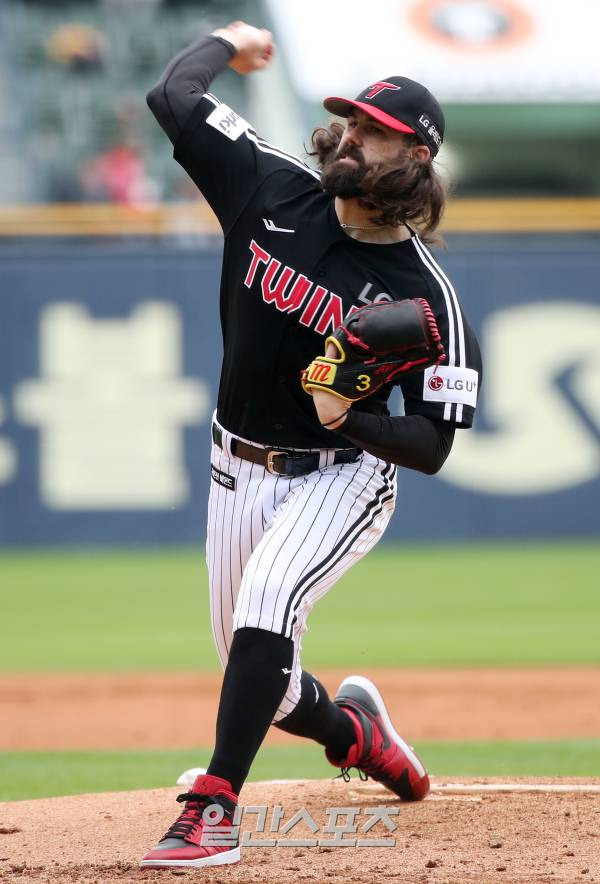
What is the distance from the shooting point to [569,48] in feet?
55.8

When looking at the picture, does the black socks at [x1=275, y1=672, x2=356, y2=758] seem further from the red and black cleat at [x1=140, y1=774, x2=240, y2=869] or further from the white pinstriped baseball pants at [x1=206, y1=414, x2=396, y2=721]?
the red and black cleat at [x1=140, y1=774, x2=240, y2=869]

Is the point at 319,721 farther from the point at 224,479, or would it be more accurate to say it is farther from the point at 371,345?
the point at 371,345

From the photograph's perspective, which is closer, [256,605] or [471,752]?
[256,605]

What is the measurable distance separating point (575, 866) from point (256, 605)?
983mm

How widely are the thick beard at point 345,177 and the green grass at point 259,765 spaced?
235 centimetres

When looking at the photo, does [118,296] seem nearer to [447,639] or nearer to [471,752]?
[447,639]

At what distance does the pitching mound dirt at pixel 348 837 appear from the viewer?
3301 millimetres

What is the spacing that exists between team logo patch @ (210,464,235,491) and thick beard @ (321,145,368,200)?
81cm

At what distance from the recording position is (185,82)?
3814 millimetres

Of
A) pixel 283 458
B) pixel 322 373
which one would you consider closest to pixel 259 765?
pixel 283 458

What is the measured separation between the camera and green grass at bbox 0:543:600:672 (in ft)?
25.6

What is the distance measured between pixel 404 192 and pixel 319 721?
1.52 m

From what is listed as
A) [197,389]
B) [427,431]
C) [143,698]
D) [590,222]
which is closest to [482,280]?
[590,222]

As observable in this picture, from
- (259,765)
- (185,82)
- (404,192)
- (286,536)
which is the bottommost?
(259,765)
